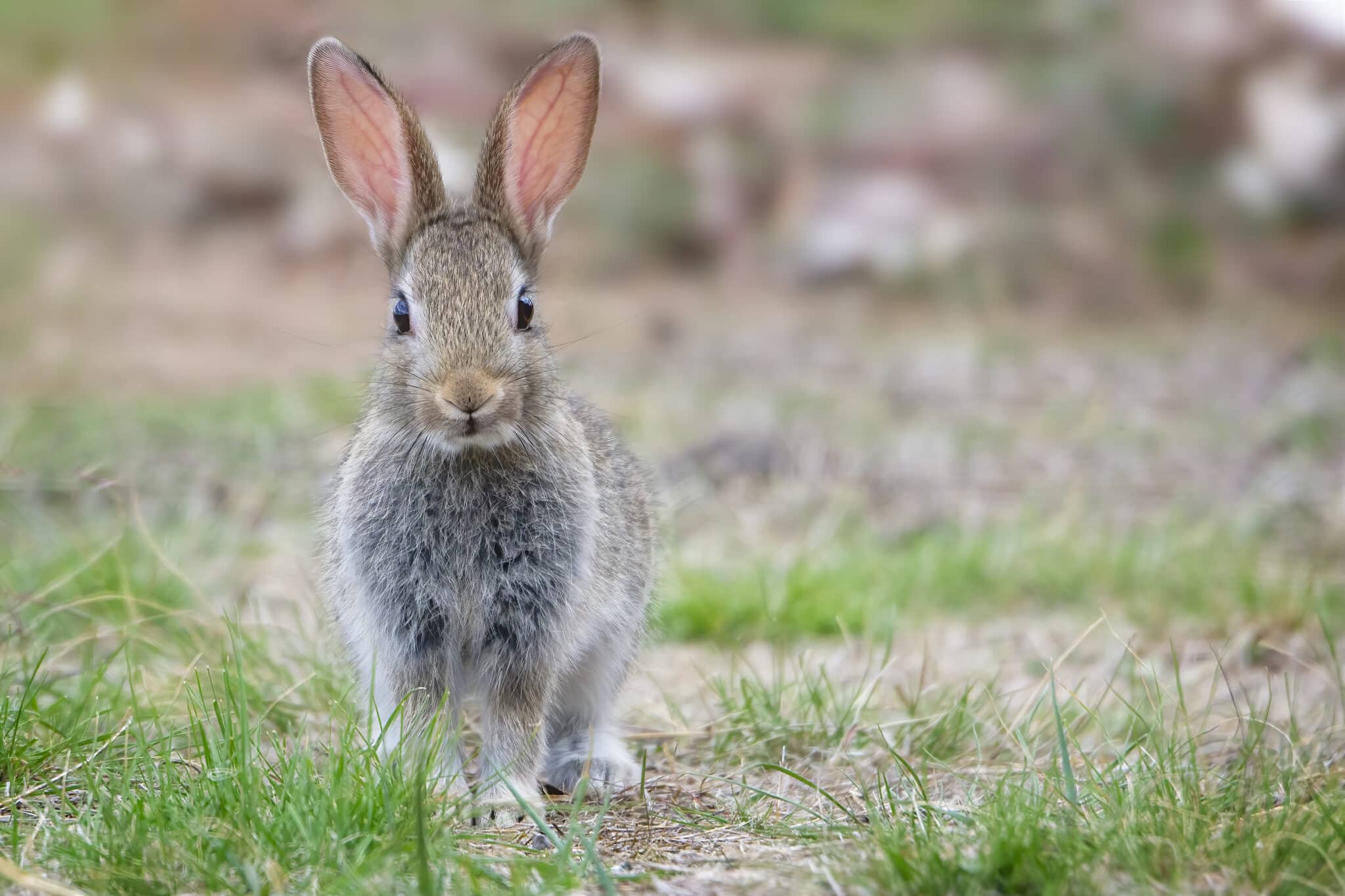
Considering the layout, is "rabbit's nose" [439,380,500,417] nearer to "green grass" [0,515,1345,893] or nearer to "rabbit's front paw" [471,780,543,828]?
"green grass" [0,515,1345,893]

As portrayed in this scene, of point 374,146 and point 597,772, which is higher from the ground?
point 374,146

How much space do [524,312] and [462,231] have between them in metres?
0.26

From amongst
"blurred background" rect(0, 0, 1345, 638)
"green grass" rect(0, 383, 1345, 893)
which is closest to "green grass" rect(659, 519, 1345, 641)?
"green grass" rect(0, 383, 1345, 893)

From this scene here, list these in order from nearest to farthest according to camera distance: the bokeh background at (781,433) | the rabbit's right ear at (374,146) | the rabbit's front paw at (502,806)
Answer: the bokeh background at (781,433) < the rabbit's front paw at (502,806) < the rabbit's right ear at (374,146)

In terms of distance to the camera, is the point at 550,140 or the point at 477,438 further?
the point at 550,140

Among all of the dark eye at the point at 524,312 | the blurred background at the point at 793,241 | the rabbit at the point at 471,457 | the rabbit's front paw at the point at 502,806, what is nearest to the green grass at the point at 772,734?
the rabbit's front paw at the point at 502,806

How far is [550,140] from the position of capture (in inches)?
132

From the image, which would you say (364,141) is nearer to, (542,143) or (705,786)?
(542,143)

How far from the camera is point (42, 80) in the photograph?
386 inches

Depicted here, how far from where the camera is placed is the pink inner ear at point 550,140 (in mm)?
3311

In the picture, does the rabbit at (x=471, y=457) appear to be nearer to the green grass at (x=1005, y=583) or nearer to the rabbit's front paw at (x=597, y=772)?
the rabbit's front paw at (x=597, y=772)

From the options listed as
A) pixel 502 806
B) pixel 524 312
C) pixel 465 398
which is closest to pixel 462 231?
pixel 524 312

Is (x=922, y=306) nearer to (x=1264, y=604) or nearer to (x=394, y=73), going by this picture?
(x=394, y=73)

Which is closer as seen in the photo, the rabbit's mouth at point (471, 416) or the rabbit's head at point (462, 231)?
the rabbit's mouth at point (471, 416)
